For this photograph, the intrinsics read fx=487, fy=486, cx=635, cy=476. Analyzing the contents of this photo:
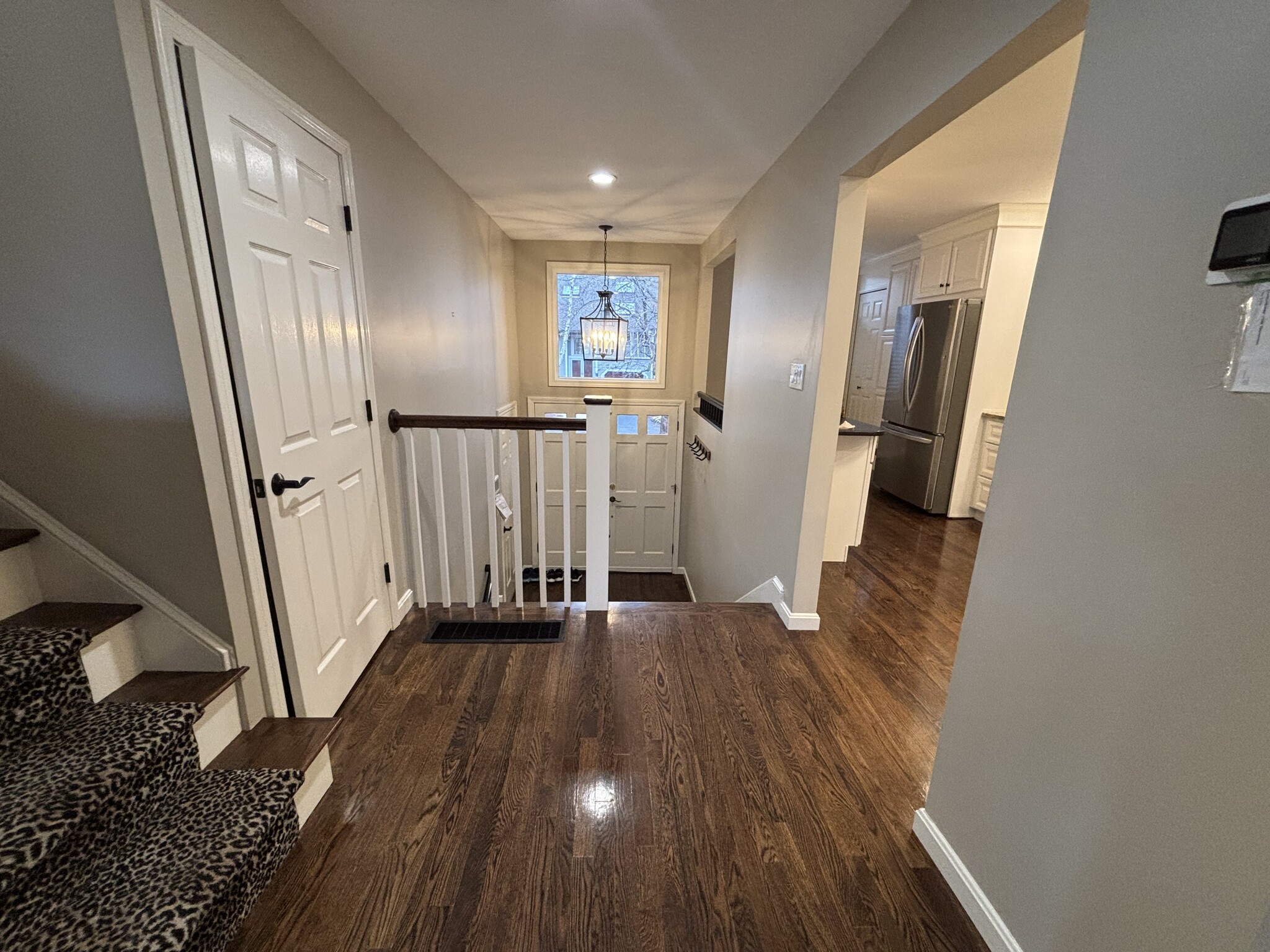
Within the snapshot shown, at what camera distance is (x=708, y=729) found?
5.87 feet

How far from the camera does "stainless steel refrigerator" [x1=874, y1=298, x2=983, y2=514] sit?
3941 millimetres

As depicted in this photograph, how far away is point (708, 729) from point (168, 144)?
229cm

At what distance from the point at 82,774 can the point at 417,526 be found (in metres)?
1.51

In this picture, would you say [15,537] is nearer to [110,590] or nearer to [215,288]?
[110,590]

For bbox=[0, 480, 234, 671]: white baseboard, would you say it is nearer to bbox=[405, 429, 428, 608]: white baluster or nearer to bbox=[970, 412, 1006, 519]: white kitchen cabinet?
bbox=[405, 429, 428, 608]: white baluster

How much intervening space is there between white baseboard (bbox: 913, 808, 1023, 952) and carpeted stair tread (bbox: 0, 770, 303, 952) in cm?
171

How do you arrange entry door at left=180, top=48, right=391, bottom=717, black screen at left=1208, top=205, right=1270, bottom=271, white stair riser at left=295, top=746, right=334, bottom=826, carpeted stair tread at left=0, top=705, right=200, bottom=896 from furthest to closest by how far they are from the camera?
white stair riser at left=295, top=746, right=334, bottom=826
entry door at left=180, top=48, right=391, bottom=717
carpeted stair tread at left=0, top=705, right=200, bottom=896
black screen at left=1208, top=205, right=1270, bottom=271

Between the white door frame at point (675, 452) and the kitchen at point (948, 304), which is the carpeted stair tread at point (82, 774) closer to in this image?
the kitchen at point (948, 304)

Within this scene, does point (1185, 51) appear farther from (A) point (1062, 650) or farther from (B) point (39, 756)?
(B) point (39, 756)

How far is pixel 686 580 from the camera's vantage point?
5.87 m

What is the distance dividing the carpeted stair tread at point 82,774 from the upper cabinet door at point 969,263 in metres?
5.04

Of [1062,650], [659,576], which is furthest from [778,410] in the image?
[659,576]

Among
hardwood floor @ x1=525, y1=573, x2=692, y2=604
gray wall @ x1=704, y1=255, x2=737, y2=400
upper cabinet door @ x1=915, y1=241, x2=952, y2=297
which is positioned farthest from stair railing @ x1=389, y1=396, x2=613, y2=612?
upper cabinet door @ x1=915, y1=241, x2=952, y2=297

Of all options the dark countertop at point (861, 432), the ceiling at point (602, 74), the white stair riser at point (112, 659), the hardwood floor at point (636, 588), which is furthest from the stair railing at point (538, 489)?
the hardwood floor at point (636, 588)
